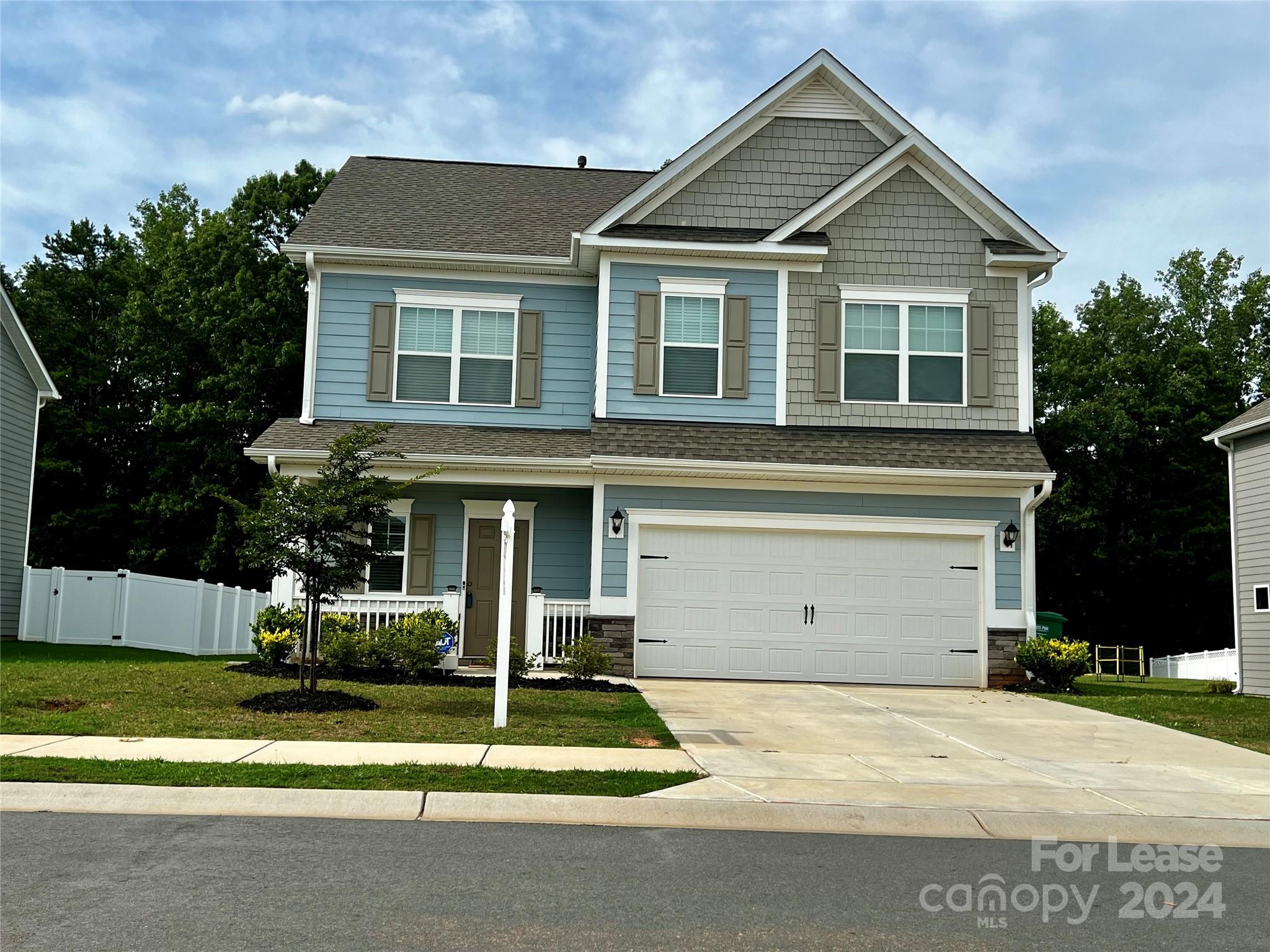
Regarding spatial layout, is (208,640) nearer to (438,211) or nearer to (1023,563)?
(438,211)

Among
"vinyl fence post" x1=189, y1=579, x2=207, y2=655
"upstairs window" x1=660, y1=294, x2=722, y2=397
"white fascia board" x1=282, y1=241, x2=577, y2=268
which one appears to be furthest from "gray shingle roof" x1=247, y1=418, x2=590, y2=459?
"vinyl fence post" x1=189, y1=579, x2=207, y2=655

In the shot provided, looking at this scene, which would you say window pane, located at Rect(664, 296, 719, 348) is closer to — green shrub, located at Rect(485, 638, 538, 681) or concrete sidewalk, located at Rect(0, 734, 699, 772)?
green shrub, located at Rect(485, 638, 538, 681)

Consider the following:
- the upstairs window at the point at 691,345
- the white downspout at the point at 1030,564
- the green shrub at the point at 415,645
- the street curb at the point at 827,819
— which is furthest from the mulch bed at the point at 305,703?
the white downspout at the point at 1030,564

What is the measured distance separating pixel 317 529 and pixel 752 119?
10855mm

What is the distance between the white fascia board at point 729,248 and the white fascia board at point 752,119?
0.51 meters

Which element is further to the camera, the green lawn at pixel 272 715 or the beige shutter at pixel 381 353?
the beige shutter at pixel 381 353

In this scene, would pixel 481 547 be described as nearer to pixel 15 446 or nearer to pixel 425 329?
pixel 425 329

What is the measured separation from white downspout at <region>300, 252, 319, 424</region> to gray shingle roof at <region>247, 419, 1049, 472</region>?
1.70 feet

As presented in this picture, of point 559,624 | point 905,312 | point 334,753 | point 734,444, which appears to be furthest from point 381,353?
point 334,753

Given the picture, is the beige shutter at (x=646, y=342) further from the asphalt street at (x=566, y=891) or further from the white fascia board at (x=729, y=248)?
the asphalt street at (x=566, y=891)

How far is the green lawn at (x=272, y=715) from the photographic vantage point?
403 inches

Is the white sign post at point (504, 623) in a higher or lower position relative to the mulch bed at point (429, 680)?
higher

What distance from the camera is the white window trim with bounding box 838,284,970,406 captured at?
1830cm

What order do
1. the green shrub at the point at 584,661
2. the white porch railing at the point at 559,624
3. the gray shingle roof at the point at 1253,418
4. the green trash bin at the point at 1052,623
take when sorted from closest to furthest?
the green shrub at the point at 584,661 < the white porch railing at the point at 559,624 < the gray shingle roof at the point at 1253,418 < the green trash bin at the point at 1052,623
